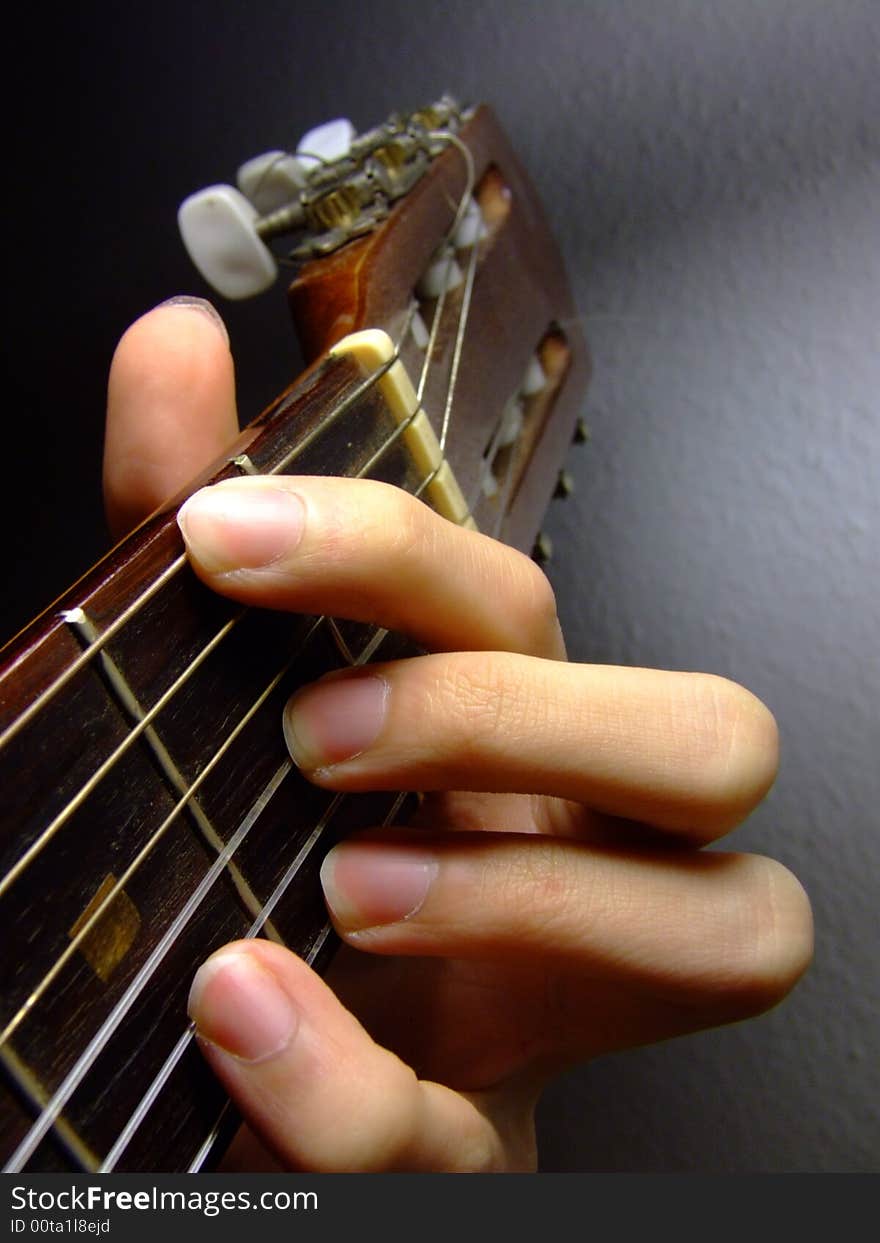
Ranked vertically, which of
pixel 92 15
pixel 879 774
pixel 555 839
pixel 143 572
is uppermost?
pixel 92 15

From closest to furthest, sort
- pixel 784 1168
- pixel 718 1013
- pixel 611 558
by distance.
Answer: pixel 718 1013 → pixel 784 1168 → pixel 611 558

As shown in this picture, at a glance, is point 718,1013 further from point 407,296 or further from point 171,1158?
point 407,296

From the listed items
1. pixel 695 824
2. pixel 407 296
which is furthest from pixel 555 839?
pixel 407 296

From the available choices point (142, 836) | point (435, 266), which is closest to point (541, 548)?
point (435, 266)

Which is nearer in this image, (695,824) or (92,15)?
(695,824)

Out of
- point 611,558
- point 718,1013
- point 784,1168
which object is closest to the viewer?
point 718,1013

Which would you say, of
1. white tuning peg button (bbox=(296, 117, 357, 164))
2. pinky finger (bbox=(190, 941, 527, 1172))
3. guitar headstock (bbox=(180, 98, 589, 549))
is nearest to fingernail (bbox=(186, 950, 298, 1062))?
pinky finger (bbox=(190, 941, 527, 1172))
